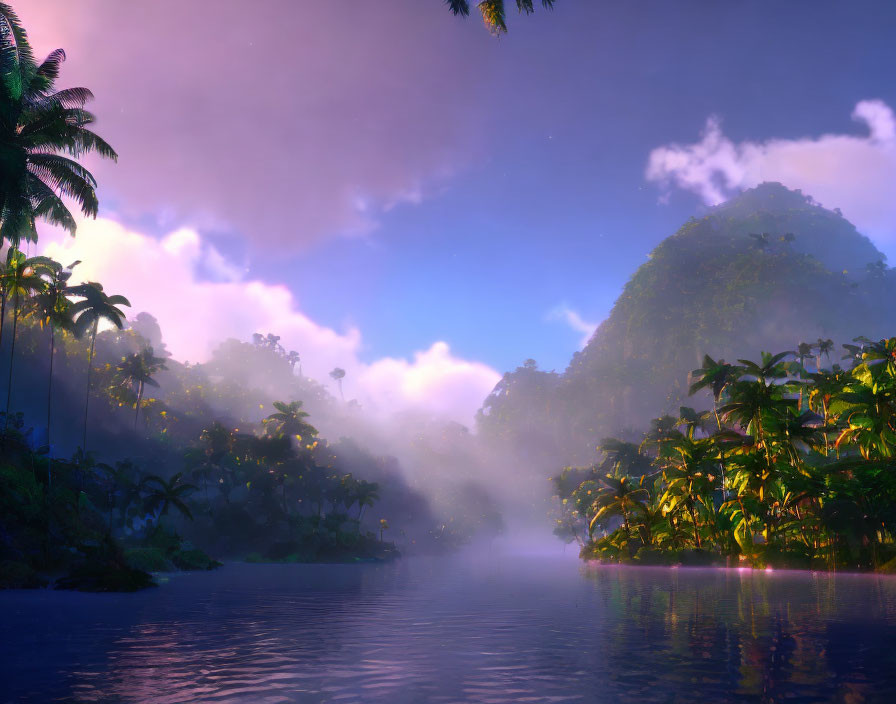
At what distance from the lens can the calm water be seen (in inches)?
314

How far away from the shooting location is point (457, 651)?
36.5ft

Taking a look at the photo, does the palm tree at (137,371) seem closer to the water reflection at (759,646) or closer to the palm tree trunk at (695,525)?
the palm tree trunk at (695,525)

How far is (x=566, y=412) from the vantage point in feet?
525

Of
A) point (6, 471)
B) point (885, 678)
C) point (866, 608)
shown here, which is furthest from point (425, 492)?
point (885, 678)

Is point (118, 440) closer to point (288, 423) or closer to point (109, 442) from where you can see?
point (109, 442)

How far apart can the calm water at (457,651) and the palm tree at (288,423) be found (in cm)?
6669

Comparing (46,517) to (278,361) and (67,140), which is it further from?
(278,361)

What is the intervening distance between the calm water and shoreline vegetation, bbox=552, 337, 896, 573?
17.3 m

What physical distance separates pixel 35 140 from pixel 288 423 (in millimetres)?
61873

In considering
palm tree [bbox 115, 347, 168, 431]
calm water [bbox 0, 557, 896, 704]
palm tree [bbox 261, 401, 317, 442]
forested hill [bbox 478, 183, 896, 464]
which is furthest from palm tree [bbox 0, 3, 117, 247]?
forested hill [bbox 478, 183, 896, 464]

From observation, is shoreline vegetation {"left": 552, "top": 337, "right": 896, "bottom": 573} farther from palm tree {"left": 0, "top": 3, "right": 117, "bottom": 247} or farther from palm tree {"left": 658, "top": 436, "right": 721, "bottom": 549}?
palm tree {"left": 0, "top": 3, "right": 117, "bottom": 247}

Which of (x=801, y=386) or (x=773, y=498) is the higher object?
(x=801, y=386)

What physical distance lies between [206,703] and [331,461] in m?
93.1

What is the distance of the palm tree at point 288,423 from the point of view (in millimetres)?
86562
